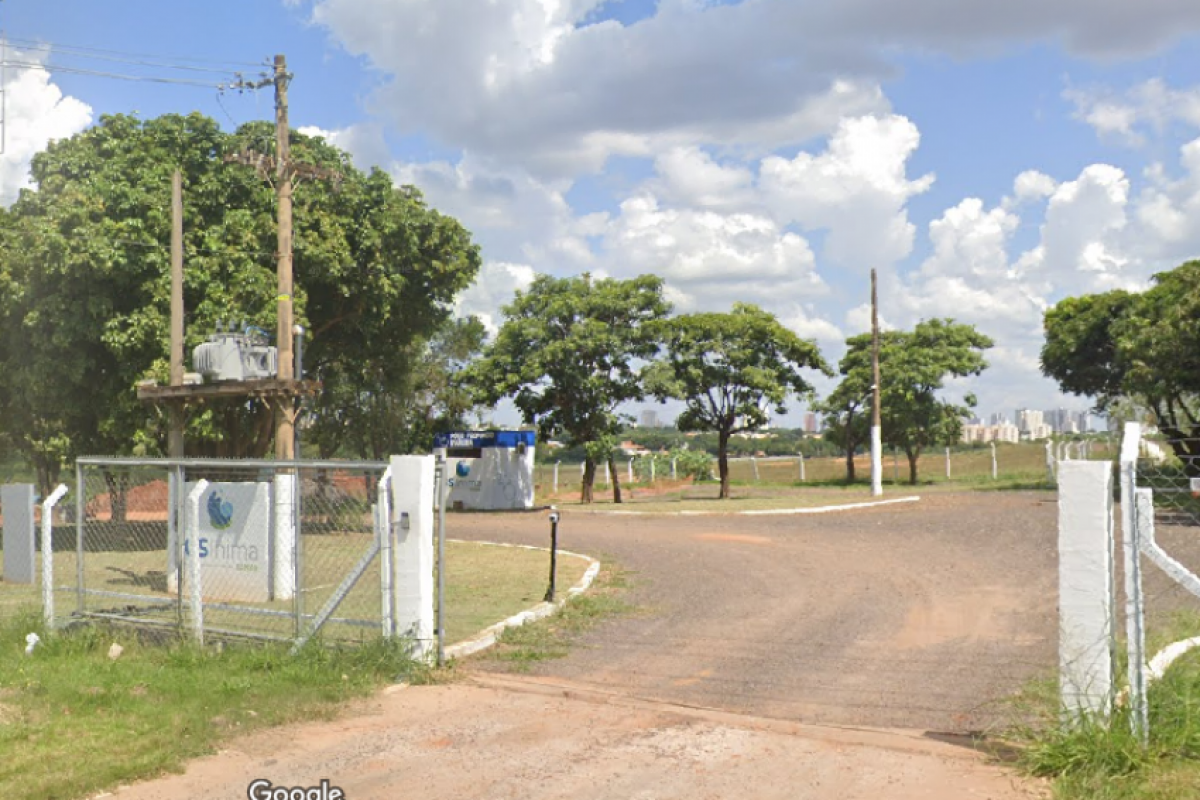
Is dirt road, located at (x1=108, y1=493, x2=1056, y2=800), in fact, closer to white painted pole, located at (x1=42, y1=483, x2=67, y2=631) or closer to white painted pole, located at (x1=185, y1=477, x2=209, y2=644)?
white painted pole, located at (x1=185, y1=477, x2=209, y2=644)

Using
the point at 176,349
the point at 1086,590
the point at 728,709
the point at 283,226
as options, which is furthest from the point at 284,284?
the point at 1086,590

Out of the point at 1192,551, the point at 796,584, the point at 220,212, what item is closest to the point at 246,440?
the point at 220,212

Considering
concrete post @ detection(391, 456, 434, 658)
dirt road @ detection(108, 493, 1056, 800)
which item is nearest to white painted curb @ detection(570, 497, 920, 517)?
dirt road @ detection(108, 493, 1056, 800)

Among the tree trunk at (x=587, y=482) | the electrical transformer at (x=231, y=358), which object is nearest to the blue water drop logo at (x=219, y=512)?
the electrical transformer at (x=231, y=358)

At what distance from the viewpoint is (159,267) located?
19.1 metres

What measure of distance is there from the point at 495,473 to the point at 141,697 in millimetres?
24536

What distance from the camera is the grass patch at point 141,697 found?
6.29 meters

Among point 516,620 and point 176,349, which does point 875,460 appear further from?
point 516,620

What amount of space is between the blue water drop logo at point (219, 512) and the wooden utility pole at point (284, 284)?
376 centimetres

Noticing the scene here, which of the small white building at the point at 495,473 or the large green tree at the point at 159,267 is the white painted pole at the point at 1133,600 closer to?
the large green tree at the point at 159,267

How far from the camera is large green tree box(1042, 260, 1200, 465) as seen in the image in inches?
985

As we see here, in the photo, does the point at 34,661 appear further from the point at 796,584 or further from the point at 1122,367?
the point at 1122,367

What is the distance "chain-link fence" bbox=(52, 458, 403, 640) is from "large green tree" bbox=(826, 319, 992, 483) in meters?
36.1

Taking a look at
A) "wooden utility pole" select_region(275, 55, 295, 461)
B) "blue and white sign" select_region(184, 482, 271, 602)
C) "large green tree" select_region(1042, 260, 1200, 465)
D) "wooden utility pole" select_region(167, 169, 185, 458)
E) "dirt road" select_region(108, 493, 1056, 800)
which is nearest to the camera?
"dirt road" select_region(108, 493, 1056, 800)
